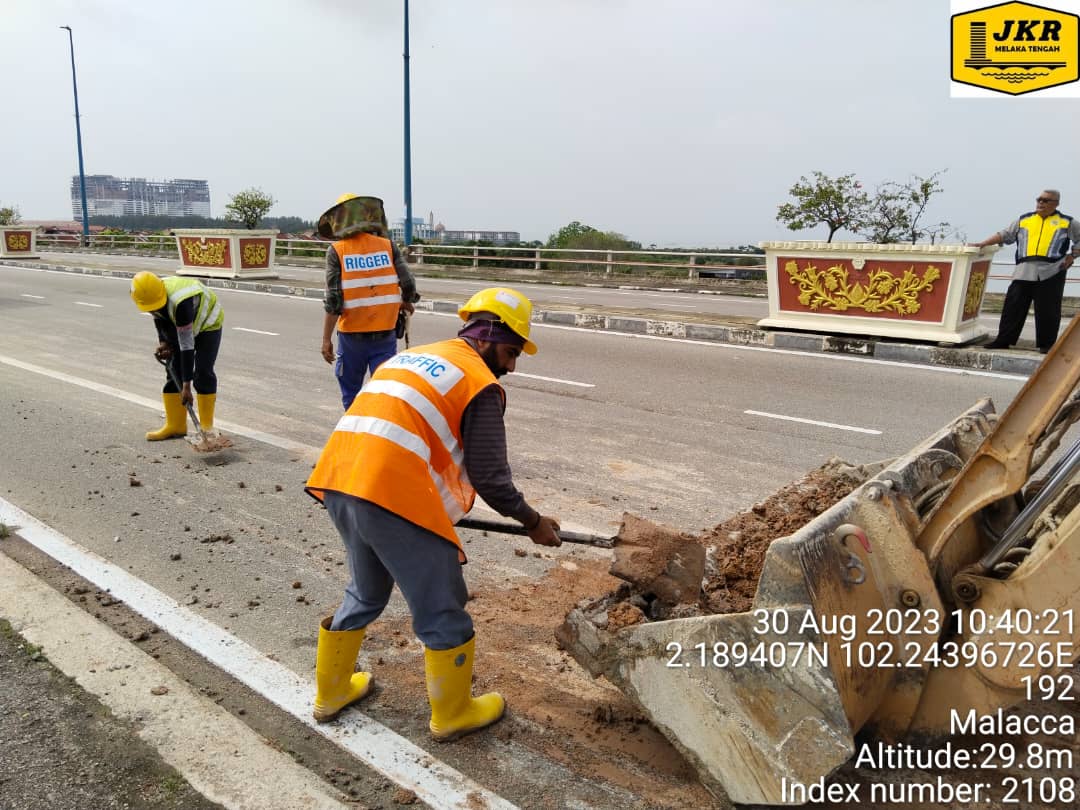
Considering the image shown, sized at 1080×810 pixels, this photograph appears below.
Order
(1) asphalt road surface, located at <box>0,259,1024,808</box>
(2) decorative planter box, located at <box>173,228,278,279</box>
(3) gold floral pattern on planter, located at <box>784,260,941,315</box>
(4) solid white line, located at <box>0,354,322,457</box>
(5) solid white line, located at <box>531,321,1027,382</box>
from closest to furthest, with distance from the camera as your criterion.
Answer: (1) asphalt road surface, located at <box>0,259,1024,808</box>
(4) solid white line, located at <box>0,354,322,457</box>
(5) solid white line, located at <box>531,321,1027,382</box>
(3) gold floral pattern on planter, located at <box>784,260,941,315</box>
(2) decorative planter box, located at <box>173,228,278,279</box>

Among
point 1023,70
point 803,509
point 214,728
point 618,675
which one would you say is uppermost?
point 1023,70

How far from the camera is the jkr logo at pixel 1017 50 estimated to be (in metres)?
12.0

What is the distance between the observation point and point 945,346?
966 centimetres

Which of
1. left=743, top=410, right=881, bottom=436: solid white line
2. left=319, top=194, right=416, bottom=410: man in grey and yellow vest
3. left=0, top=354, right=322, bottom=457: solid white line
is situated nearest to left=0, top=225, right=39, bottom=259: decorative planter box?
left=0, top=354, right=322, bottom=457: solid white line

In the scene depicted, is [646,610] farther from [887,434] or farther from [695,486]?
[887,434]

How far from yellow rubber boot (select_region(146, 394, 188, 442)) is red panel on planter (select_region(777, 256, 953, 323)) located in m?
7.87

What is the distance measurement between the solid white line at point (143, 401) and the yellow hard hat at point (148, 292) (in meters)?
1.22

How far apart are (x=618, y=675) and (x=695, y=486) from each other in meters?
2.67

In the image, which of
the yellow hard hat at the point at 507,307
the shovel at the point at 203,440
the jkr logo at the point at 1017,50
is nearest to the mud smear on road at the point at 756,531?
the yellow hard hat at the point at 507,307

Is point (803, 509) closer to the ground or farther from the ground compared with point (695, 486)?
farther from the ground

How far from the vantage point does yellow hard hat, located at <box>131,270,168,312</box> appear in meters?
5.29

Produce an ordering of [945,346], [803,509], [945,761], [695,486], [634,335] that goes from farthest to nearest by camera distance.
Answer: [634,335] < [945,346] < [695,486] < [803,509] < [945,761]

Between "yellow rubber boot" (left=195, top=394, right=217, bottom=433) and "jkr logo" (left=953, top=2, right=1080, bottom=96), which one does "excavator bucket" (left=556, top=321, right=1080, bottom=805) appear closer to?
"yellow rubber boot" (left=195, top=394, right=217, bottom=433)

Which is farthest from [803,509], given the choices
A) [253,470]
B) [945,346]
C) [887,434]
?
[945,346]
